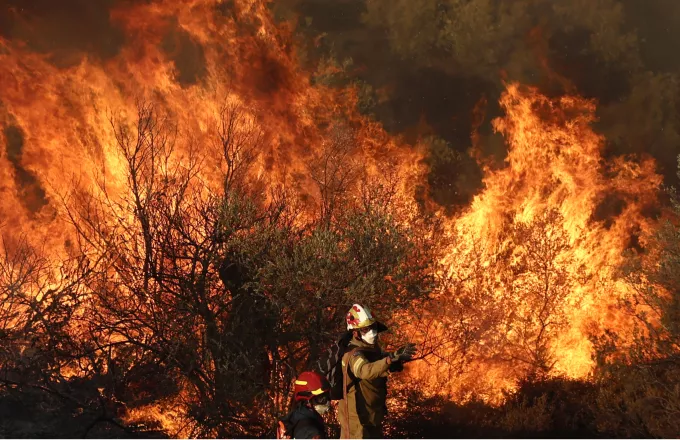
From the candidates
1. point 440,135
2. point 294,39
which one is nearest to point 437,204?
point 440,135

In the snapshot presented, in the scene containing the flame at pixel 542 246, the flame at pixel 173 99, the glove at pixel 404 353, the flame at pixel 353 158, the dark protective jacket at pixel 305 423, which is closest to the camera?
the dark protective jacket at pixel 305 423

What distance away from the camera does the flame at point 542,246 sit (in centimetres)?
2498

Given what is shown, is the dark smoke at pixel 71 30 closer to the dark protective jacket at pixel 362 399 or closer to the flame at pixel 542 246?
the flame at pixel 542 246

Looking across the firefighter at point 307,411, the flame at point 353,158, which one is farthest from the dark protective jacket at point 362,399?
the flame at point 353,158

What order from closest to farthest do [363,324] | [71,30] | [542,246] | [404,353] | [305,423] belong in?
[305,423] < [404,353] < [363,324] < [542,246] < [71,30]

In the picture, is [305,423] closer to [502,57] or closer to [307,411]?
[307,411]

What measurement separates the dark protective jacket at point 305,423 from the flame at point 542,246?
16.3m

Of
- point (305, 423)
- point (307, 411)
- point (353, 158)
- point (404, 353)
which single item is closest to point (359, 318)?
point (404, 353)

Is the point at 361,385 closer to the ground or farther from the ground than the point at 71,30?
closer to the ground

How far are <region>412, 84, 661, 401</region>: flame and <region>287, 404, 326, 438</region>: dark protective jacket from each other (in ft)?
53.5

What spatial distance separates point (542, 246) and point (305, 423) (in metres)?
19.8

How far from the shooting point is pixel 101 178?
26.6m

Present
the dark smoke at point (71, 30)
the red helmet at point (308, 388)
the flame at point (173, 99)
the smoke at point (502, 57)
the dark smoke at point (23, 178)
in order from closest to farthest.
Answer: the red helmet at point (308, 388)
the flame at point (173, 99)
the smoke at point (502, 57)
the dark smoke at point (71, 30)
the dark smoke at point (23, 178)

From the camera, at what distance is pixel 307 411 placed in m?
7.71
